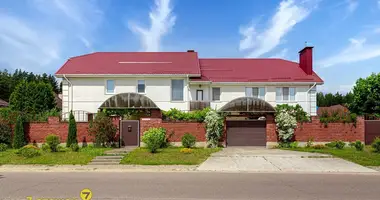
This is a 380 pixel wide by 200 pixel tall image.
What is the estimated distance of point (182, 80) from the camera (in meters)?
24.5

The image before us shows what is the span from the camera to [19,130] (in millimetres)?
19188

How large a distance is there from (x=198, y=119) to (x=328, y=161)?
8.42 meters

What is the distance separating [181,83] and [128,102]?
15.6 feet

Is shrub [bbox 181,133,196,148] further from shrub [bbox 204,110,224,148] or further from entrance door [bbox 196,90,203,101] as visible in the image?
entrance door [bbox 196,90,203,101]

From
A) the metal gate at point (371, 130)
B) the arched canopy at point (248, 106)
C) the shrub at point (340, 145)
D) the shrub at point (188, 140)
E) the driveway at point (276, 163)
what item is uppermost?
the arched canopy at point (248, 106)

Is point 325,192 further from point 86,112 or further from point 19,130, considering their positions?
point 86,112

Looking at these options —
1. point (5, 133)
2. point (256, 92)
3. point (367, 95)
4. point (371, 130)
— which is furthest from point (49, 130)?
point (367, 95)

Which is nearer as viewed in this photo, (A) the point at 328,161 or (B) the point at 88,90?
(A) the point at 328,161

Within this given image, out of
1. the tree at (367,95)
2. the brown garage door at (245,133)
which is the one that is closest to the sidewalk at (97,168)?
the brown garage door at (245,133)

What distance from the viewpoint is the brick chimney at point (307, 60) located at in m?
27.8

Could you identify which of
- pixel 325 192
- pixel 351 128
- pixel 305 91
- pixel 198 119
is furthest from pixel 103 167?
pixel 305 91

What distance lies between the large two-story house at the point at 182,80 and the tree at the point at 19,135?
4.91 metres

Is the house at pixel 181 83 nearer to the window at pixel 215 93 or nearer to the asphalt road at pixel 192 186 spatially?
the window at pixel 215 93

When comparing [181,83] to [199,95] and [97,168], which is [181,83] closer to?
[199,95]
